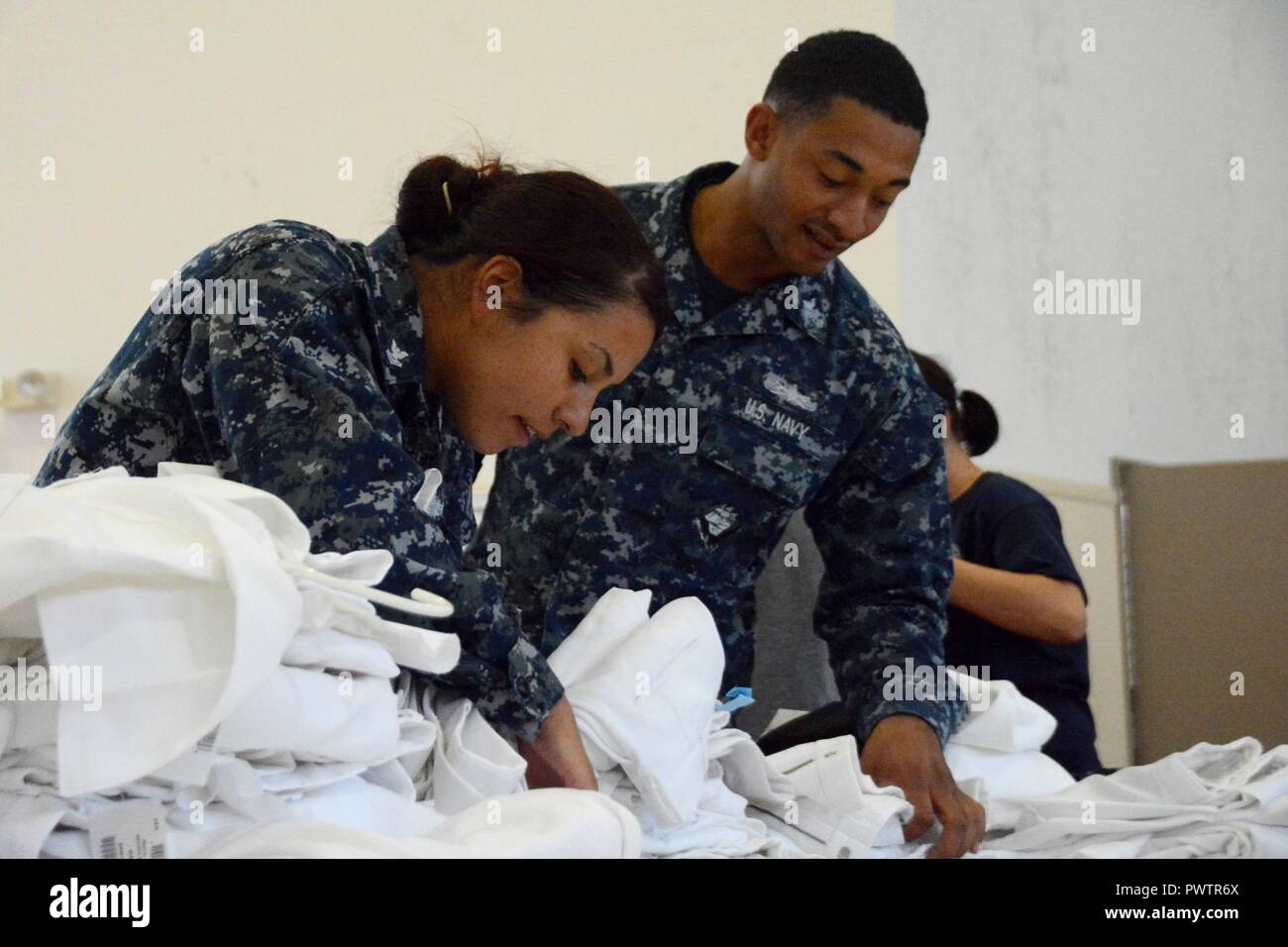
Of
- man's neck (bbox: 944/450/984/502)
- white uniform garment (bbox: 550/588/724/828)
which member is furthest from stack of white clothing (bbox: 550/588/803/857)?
man's neck (bbox: 944/450/984/502)

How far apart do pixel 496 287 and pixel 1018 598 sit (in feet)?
3.57

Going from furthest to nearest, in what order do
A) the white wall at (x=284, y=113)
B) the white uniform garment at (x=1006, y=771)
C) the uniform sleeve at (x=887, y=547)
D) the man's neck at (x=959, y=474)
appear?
the white wall at (x=284, y=113)
the man's neck at (x=959, y=474)
the uniform sleeve at (x=887, y=547)
the white uniform garment at (x=1006, y=771)

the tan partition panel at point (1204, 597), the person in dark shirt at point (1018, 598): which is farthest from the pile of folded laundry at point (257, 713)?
the tan partition panel at point (1204, 597)

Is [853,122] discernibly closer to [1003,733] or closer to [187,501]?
[1003,733]

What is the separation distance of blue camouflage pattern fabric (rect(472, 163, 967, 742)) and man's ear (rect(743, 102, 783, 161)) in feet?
0.46

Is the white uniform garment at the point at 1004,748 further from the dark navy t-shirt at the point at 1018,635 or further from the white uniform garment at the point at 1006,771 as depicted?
the dark navy t-shirt at the point at 1018,635

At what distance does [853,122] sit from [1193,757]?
0.67 m

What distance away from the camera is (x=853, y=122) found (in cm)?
136

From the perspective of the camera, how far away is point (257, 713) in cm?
60

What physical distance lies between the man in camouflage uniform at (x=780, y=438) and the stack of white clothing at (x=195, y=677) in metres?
0.72

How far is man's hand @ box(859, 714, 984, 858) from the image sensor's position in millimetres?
987

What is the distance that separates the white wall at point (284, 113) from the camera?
253 cm

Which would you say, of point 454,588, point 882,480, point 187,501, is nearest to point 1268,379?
point 882,480

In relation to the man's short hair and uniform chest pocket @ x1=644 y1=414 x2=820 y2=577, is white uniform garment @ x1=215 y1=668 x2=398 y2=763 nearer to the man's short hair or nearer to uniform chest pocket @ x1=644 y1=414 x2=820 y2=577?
uniform chest pocket @ x1=644 y1=414 x2=820 y2=577
